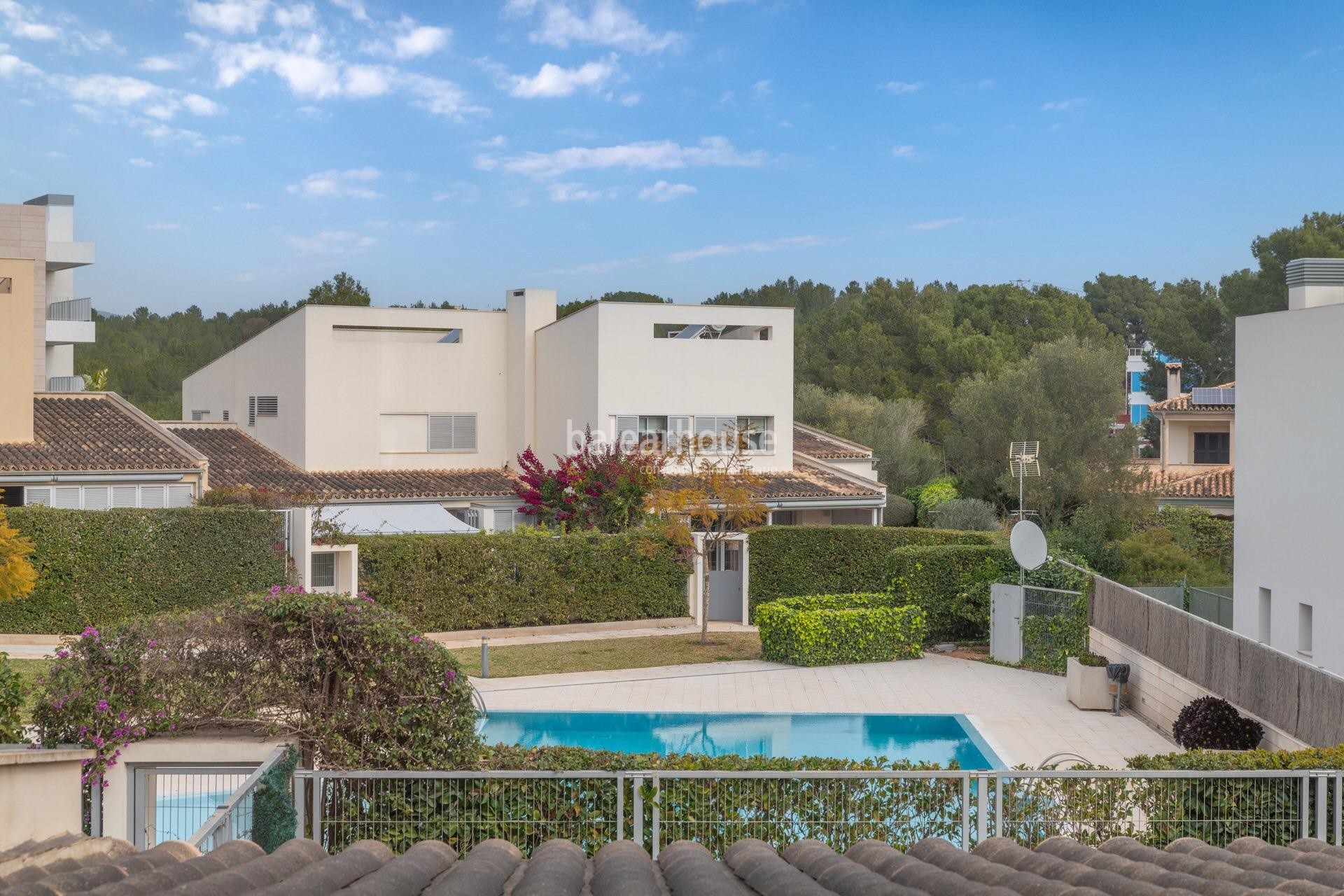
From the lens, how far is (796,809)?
468 inches

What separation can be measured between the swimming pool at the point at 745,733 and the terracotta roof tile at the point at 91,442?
1472cm

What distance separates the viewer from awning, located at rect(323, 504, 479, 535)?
3128 cm

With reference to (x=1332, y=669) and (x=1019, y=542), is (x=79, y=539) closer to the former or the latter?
(x=1019, y=542)

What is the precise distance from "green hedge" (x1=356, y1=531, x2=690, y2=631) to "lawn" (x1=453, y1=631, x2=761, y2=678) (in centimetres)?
157

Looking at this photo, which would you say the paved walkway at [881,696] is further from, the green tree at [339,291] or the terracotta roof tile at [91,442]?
the green tree at [339,291]

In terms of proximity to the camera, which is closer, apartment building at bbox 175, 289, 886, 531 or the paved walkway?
the paved walkway

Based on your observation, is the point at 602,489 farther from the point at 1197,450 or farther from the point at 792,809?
the point at 1197,450

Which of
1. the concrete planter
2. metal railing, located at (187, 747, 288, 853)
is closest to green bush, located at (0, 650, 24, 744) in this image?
metal railing, located at (187, 747, 288, 853)

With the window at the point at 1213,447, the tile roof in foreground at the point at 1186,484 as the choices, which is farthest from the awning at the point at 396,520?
the window at the point at 1213,447

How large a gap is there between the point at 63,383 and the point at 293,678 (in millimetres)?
38824

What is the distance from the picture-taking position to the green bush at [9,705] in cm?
1245

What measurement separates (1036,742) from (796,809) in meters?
9.72

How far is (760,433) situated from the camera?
40375 mm

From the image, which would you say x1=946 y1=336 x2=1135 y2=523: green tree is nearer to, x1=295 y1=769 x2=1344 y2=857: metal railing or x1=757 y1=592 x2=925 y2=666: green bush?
x1=757 y1=592 x2=925 y2=666: green bush
